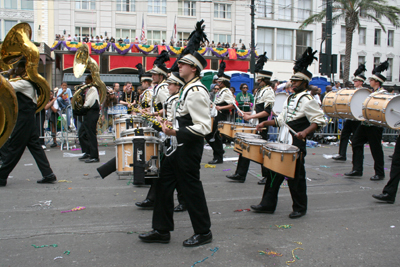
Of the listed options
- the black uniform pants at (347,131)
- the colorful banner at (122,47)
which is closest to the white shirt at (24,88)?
the black uniform pants at (347,131)

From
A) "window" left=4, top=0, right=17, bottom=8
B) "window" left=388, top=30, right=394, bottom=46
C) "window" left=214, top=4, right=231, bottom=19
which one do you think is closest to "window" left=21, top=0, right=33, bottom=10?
"window" left=4, top=0, right=17, bottom=8

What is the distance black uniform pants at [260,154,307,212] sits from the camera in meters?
4.96

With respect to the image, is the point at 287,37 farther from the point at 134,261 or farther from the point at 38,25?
the point at 134,261

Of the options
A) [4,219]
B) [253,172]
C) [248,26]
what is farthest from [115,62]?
[4,219]

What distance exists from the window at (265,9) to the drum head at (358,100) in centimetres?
3028

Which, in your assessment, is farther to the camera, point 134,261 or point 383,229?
point 383,229

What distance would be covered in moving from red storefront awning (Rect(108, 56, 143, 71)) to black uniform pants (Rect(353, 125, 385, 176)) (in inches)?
861

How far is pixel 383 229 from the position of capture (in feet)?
15.2

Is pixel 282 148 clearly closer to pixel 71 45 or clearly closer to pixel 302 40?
pixel 71 45

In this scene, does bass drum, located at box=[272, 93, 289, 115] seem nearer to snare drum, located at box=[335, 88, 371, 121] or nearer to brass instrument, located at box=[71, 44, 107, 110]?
snare drum, located at box=[335, 88, 371, 121]

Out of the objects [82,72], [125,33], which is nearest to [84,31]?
[125,33]

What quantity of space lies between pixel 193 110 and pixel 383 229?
2.93m

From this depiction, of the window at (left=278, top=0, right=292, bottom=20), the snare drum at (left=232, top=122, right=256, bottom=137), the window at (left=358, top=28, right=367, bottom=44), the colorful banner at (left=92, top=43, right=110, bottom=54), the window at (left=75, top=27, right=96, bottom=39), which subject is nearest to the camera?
the snare drum at (left=232, top=122, right=256, bottom=137)

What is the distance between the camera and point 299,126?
528 cm
